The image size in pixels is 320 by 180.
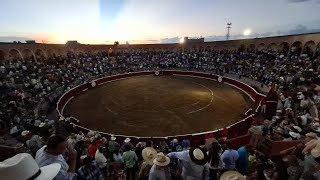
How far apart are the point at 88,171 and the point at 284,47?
42144 mm

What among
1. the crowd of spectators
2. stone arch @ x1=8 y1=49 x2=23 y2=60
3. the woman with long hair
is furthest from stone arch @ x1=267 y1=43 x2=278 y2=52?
the woman with long hair

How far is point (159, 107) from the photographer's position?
21.5 meters

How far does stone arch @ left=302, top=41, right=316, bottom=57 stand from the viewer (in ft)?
114

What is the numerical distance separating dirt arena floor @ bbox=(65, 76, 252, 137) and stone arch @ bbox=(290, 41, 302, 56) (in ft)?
50.3

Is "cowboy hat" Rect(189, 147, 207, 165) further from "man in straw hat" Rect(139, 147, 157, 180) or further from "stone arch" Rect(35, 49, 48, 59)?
"stone arch" Rect(35, 49, 48, 59)

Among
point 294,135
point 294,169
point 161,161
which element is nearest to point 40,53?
point 294,135

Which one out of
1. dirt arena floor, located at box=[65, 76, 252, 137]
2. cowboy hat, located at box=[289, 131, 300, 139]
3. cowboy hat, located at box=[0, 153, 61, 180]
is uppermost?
cowboy hat, located at box=[0, 153, 61, 180]

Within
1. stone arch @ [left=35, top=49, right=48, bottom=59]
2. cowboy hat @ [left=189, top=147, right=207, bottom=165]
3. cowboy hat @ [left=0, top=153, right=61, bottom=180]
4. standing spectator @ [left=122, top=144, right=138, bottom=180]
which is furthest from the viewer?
stone arch @ [left=35, top=49, right=48, bottom=59]

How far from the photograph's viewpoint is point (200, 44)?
46656mm

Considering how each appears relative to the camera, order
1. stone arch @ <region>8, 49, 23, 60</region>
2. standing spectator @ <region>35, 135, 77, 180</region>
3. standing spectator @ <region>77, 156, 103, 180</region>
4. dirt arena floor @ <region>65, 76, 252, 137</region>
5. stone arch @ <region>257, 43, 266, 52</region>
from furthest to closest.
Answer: stone arch @ <region>257, 43, 266, 52</region>, stone arch @ <region>8, 49, 23, 60</region>, dirt arena floor @ <region>65, 76, 252, 137</region>, standing spectator @ <region>77, 156, 103, 180</region>, standing spectator @ <region>35, 135, 77, 180</region>

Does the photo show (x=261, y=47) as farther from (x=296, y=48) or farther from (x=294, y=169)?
(x=294, y=169)

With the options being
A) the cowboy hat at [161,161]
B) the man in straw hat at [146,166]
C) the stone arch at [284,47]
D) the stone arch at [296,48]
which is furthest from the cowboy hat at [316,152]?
the stone arch at [284,47]

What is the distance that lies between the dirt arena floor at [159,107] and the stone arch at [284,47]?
52.3 ft

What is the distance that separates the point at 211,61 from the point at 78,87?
21.2 m
